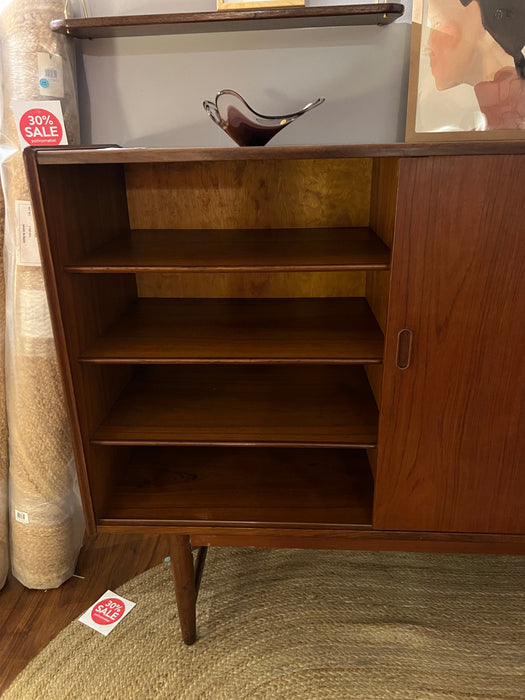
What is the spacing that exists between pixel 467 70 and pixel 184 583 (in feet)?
4.60

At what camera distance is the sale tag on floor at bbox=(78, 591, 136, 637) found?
54.5 inches

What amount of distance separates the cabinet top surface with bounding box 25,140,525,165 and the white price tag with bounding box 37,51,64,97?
1.34 ft

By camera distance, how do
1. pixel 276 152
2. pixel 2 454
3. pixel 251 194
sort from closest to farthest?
pixel 276 152
pixel 251 194
pixel 2 454

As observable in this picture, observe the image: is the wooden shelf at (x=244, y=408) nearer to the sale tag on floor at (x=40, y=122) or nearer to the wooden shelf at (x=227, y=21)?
the sale tag on floor at (x=40, y=122)

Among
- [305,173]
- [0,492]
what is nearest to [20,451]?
[0,492]

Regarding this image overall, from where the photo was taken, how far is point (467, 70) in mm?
1183

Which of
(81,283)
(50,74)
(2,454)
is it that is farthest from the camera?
(2,454)

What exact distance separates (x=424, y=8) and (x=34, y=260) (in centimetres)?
111

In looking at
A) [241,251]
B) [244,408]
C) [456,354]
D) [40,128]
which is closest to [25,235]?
[40,128]

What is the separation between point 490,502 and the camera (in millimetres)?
1095

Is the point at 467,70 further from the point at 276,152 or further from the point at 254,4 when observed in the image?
the point at 276,152

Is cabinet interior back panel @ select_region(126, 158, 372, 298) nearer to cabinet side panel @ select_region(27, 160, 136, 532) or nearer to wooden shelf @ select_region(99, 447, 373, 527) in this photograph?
cabinet side panel @ select_region(27, 160, 136, 532)

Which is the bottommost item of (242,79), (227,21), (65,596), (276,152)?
(65,596)

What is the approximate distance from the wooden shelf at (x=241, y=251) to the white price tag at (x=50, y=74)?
37 centimetres
